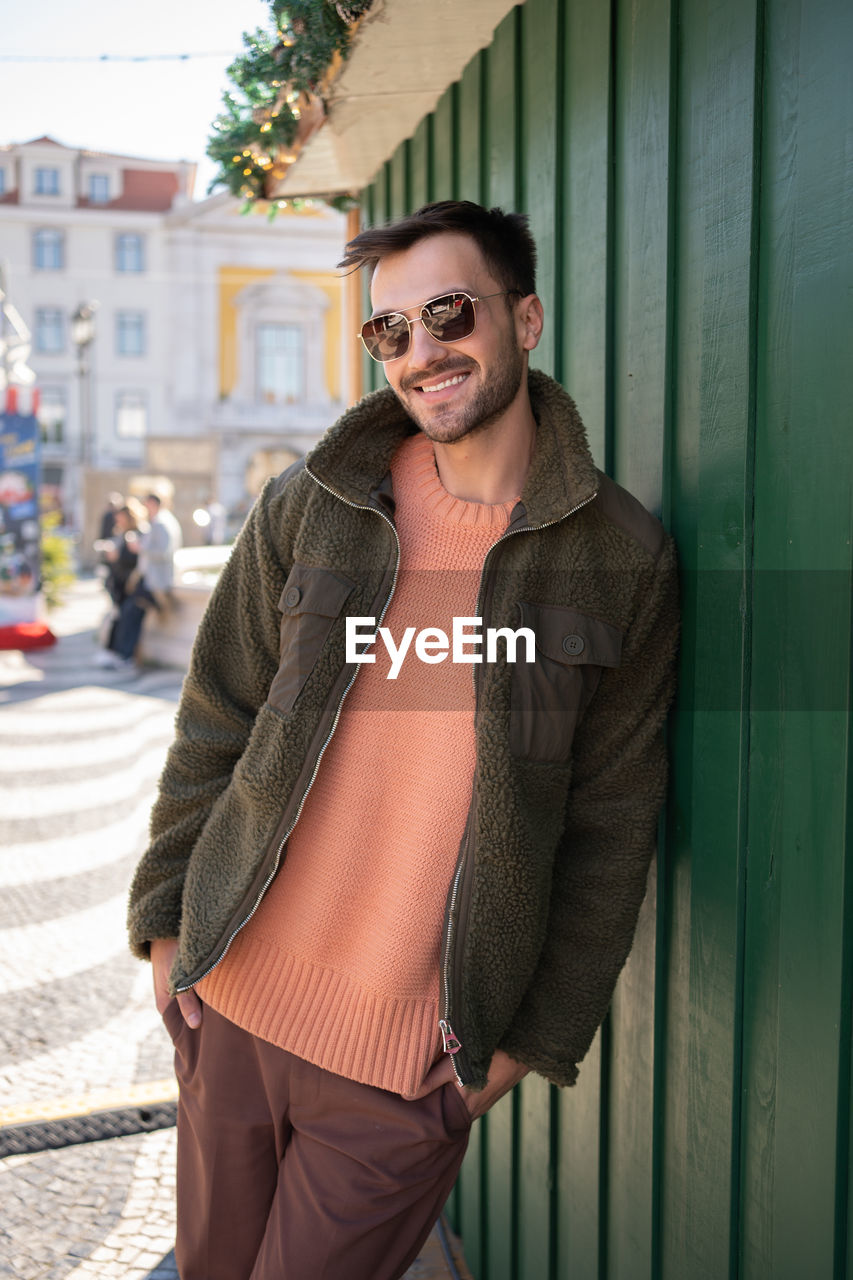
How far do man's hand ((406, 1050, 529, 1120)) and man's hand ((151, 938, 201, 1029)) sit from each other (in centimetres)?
44

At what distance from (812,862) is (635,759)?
17.3 inches

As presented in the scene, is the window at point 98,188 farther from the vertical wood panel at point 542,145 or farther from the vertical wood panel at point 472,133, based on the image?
the vertical wood panel at point 542,145

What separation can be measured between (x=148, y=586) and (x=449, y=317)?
10.8 metres

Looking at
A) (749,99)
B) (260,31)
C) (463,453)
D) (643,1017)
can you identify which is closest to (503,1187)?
(643,1017)

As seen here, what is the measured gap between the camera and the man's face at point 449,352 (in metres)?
1.97

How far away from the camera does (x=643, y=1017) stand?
216 cm

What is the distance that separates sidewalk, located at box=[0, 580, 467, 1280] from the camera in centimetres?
307

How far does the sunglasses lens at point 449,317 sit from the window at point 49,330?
4217 centimetres

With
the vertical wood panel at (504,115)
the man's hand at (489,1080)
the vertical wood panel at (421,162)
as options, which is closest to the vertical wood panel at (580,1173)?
the man's hand at (489,1080)

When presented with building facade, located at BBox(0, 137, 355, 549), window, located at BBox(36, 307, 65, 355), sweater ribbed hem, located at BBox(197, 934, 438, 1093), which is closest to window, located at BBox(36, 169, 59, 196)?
building facade, located at BBox(0, 137, 355, 549)

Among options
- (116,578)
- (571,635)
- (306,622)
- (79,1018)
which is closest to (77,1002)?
(79,1018)

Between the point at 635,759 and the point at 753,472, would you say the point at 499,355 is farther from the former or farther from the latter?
the point at 635,759

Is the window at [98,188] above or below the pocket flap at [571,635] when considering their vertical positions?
above

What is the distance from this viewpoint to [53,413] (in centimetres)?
4197
